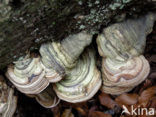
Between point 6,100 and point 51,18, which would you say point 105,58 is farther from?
point 6,100

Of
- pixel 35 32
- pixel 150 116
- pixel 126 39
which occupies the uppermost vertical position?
pixel 35 32

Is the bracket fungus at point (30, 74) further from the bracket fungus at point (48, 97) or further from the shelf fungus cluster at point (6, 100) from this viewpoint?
the bracket fungus at point (48, 97)

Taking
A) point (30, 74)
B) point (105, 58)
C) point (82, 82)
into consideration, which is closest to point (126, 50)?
point (105, 58)

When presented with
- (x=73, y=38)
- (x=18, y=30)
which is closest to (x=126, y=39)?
(x=73, y=38)

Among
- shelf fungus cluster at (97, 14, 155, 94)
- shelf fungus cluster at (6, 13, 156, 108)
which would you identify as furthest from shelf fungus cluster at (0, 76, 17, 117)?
shelf fungus cluster at (97, 14, 155, 94)

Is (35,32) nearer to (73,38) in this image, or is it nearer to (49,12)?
(49,12)
